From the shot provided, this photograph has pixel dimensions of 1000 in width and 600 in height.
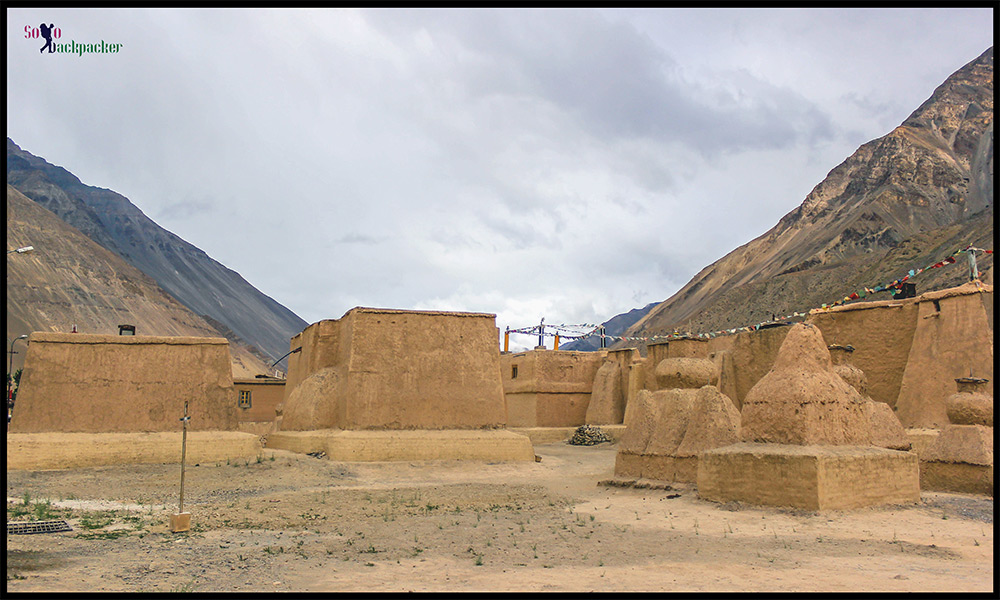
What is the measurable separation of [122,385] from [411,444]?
6.06m

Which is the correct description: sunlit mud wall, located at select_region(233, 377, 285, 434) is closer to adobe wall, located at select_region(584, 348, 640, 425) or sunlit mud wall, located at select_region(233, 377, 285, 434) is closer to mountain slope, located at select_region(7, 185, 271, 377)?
adobe wall, located at select_region(584, 348, 640, 425)

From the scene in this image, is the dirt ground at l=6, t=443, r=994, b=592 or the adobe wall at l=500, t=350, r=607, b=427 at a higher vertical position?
the adobe wall at l=500, t=350, r=607, b=427

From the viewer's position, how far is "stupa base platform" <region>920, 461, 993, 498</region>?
10.8 m

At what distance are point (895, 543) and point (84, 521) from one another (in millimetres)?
8837

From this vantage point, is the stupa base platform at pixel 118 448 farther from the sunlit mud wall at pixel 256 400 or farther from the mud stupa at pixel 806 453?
the sunlit mud wall at pixel 256 400

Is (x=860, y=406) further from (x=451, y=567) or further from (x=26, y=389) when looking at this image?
(x=26, y=389)

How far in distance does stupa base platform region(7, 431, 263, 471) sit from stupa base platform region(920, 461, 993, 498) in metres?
12.4

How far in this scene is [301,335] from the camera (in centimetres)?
2081

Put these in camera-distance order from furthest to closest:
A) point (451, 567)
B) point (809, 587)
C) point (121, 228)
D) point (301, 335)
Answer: point (121, 228) → point (301, 335) → point (451, 567) → point (809, 587)

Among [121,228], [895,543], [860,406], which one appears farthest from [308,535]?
[121,228]

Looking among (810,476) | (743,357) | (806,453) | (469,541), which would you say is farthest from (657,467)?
(743,357)

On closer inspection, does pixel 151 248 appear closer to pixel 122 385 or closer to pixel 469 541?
pixel 122 385

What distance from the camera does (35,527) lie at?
7812 mm

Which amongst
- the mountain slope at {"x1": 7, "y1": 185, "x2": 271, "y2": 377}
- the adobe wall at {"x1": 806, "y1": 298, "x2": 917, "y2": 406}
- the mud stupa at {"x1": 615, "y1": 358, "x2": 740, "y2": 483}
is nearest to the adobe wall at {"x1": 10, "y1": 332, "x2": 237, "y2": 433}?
the mud stupa at {"x1": 615, "y1": 358, "x2": 740, "y2": 483}
